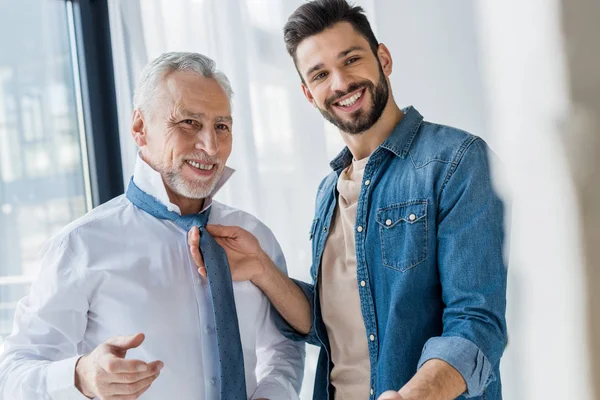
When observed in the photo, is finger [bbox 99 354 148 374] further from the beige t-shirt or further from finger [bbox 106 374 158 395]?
the beige t-shirt

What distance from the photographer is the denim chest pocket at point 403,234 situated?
5.43ft

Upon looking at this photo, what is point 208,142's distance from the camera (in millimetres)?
1821

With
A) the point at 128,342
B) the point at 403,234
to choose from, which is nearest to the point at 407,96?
the point at 403,234

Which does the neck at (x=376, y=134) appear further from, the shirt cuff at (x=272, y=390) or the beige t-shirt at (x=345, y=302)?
the shirt cuff at (x=272, y=390)

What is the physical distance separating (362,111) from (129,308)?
2.62 feet

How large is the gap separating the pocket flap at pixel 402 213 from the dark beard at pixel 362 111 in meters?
0.26

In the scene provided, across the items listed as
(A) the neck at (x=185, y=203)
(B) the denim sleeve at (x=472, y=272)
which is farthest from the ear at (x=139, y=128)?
(B) the denim sleeve at (x=472, y=272)

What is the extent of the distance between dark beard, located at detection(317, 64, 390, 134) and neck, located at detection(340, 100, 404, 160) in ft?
0.07

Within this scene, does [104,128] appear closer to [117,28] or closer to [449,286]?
[117,28]

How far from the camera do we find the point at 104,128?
2.96 metres

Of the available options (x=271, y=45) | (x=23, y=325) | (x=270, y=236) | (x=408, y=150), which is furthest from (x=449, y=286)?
(x=271, y=45)

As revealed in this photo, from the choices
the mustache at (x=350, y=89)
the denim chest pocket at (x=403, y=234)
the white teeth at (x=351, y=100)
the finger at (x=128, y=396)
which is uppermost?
the mustache at (x=350, y=89)

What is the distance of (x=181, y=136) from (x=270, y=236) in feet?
1.45

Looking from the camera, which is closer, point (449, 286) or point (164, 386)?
point (449, 286)
